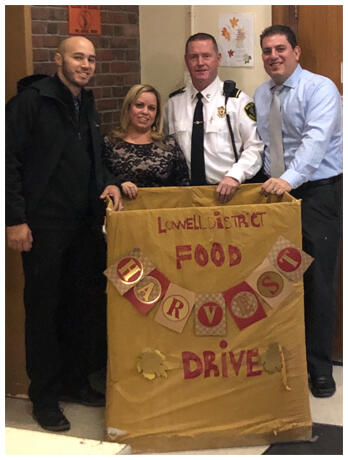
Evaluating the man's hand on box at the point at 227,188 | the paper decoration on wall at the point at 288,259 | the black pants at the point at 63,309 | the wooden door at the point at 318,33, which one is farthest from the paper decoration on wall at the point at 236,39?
the paper decoration on wall at the point at 288,259

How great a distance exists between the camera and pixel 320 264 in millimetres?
3553

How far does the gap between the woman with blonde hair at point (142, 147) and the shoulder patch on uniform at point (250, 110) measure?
355 mm

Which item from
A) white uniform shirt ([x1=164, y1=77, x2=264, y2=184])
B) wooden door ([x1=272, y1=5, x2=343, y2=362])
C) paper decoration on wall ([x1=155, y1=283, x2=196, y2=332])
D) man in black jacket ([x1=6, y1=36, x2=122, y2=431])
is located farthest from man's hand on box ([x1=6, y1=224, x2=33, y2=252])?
wooden door ([x1=272, y1=5, x2=343, y2=362])

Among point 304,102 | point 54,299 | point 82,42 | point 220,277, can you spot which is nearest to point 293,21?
point 304,102

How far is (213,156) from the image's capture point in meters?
3.52

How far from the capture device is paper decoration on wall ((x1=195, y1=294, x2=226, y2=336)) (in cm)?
295

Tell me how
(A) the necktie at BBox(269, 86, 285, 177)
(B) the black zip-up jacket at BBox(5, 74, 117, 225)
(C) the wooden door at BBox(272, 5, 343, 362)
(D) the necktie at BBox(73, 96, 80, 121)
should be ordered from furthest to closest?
1. (C) the wooden door at BBox(272, 5, 343, 362)
2. (A) the necktie at BBox(269, 86, 285, 177)
3. (D) the necktie at BBox(73, 96, 80, 121)
4. (B) the black zip-up jacket at BBox(5, 74, 117, 225)

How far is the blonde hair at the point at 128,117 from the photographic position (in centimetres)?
342

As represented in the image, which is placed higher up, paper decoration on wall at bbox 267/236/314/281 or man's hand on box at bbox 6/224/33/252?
man's hand on box at bbox 6/224/33/252

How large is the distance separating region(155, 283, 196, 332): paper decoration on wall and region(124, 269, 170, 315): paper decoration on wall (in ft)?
0.09

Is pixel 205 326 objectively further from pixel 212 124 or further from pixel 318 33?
pixel 318 33

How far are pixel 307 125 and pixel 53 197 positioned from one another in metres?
1.13

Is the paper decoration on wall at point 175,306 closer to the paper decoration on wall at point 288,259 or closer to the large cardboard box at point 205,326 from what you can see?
the large cardboard box at point 205,326

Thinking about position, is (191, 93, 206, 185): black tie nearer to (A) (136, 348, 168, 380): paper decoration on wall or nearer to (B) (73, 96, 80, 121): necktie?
(B) (73, 96, 80, 121): necktie
